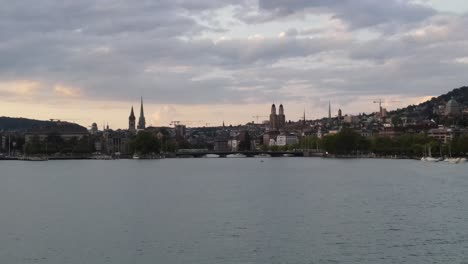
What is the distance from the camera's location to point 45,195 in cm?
5172

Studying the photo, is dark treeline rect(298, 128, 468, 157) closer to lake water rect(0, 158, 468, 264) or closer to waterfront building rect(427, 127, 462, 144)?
waterfront building rect(427, 127, 462, 144)

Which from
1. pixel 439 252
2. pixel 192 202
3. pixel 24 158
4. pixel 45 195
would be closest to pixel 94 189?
pixel 45 195

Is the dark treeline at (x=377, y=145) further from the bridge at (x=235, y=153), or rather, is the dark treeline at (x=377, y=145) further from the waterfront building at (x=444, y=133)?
the bridge at (x=235, y=153)

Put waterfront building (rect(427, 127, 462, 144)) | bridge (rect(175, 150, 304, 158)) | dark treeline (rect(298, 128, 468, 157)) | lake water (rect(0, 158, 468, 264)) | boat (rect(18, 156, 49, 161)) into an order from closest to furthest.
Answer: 1. lake water (rect(0, 158, 468, 264))
2. dark treeline (rect(298, 128, 468, 157))
3. boat (rect(18, 156, 49, 161))
4. waterfront building (rect(427, 127, 462, 144))
5. bridge (rect(175, 150, 304, 158))

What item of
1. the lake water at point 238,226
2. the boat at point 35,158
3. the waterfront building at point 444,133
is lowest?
the lake water at point 238,226

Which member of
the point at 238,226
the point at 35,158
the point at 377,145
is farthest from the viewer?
the point at 35,158

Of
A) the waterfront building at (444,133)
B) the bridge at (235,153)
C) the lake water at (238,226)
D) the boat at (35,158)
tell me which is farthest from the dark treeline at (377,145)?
the lake water at (238,226)

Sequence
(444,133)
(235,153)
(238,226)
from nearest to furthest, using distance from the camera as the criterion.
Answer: (238,226) → (444,133) → (235,153)

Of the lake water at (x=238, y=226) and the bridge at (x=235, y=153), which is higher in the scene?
the bridge at (x=235, y=153)

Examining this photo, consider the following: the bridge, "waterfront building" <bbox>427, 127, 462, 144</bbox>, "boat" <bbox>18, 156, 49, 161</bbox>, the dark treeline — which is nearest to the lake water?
Result: the dark treeline

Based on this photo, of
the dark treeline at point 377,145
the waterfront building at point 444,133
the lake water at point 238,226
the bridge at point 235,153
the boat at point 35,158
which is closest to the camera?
the lake water at point 238,226

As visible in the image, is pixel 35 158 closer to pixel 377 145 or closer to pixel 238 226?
A: pixel 377 145

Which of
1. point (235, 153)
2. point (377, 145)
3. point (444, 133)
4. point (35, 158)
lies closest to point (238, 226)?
point (377, 145)

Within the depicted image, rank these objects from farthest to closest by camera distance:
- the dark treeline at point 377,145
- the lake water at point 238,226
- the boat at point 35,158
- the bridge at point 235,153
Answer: the bridge at point 235,153, the boat at point 35,158, the dark treeline at point 377,145, the lake water at point 238,226
